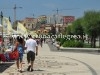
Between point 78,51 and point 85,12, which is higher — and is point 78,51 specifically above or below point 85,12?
below

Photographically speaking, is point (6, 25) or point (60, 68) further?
point (6, 25)

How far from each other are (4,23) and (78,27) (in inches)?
1942

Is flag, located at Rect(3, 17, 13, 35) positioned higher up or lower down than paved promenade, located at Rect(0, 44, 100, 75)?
higher up

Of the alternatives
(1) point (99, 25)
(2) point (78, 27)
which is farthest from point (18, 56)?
(2) point (78, 27)

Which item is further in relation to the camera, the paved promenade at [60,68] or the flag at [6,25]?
the flag at [6,25]

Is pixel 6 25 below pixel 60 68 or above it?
above

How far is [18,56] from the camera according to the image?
17750mm

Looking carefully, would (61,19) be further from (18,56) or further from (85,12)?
(18,56)

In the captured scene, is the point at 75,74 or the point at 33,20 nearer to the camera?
the point at 75,74

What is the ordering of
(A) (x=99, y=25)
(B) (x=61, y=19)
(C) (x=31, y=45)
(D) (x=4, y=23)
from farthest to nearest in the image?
(B) (x=61, y=19) < (A) (x=99, y=25) < (D) (x=4, y=23) < (C) (x=31, y=45)

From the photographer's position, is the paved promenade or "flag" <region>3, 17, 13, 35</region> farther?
"flag" <region>3, 17, 13, 35</region>

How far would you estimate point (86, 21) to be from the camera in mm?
51500

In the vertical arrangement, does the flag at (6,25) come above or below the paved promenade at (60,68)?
above

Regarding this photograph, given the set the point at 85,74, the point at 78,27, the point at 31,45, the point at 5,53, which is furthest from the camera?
the point at 78,27
